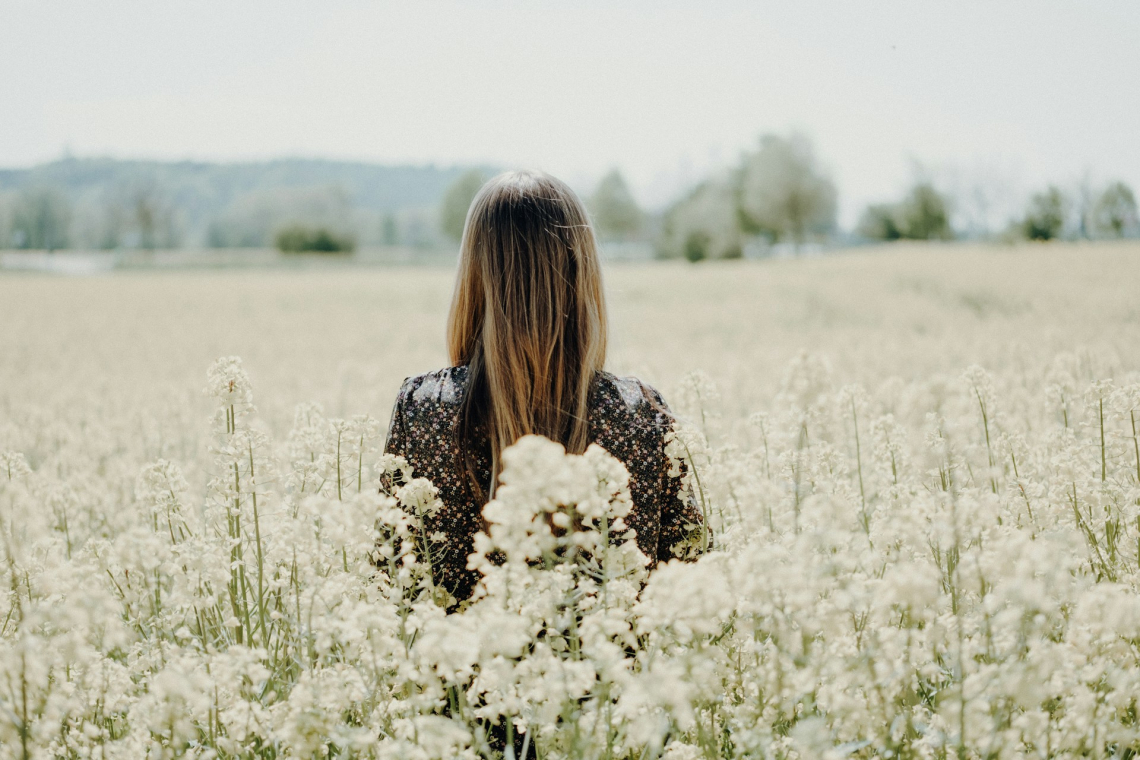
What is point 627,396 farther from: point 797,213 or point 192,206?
point 192,206

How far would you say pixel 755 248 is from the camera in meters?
69.1

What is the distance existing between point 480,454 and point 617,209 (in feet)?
258

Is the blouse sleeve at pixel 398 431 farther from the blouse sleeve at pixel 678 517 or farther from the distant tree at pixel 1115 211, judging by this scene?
the distant tree at pixel 1115 211

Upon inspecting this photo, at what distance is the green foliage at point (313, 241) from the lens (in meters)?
74.2

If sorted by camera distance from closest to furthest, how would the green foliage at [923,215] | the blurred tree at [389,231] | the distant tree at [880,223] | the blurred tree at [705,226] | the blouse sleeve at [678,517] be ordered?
Result: 1. the blouse sleeve at [678,517]
2. the blurred tree at [705,226]
3. the green foliage at [923,215]
4. the distant tree at [880,223]
5. the blurred tree at [389,231]

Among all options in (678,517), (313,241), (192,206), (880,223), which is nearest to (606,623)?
(678,517)

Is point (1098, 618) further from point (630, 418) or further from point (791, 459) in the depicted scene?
point (630, 418)

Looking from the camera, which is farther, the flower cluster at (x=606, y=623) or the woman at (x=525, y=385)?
the woman at (x=525, y=385)

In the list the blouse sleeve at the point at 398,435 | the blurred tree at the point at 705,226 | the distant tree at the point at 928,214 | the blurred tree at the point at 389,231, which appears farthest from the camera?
the blurred tree at the point at 389,231

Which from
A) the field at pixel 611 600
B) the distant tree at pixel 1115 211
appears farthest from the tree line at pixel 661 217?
the field at pixel 611 600

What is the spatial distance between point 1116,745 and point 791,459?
118 centimetres

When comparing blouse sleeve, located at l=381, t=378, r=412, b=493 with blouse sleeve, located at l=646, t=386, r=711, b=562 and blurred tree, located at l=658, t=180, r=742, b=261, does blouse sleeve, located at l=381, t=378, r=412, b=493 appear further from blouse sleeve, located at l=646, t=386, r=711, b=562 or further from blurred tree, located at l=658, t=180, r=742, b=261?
blurred tree, located at l=658, t=180, r=742, b=261

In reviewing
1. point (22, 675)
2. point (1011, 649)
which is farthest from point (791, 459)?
point (22, 675)

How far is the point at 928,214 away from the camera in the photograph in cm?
6359
